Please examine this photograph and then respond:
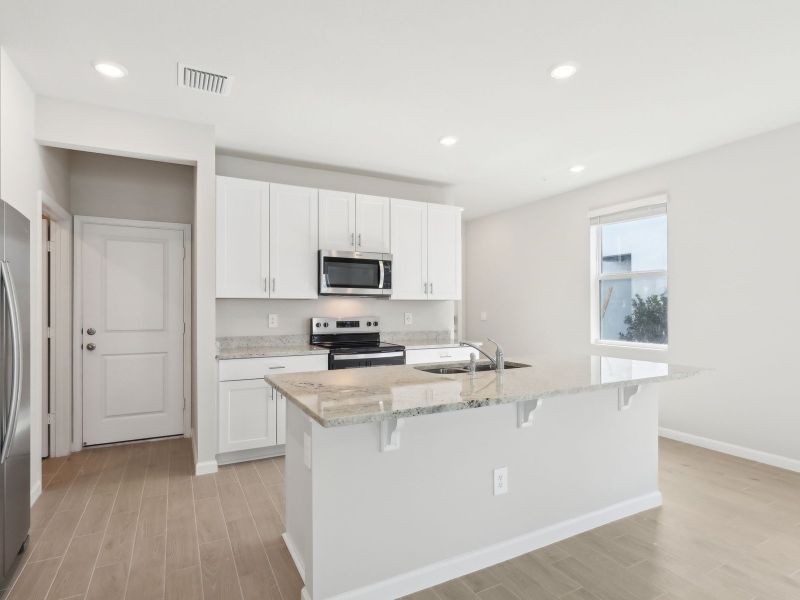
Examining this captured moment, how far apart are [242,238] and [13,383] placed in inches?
79.4

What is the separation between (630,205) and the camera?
4508 mm

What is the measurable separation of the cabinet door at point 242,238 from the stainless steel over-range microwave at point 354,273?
51cm

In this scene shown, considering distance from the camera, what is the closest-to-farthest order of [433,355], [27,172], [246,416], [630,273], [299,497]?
[299,497], [27,172], [246,416], [433,355], [630,273]

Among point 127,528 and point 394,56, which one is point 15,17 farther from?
point 127,528

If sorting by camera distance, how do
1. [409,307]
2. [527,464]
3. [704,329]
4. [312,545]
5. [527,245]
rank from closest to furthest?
[312,545]
[527,464]
[704,329]
[409,307]
[527,245]

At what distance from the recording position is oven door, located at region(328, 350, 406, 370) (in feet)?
12.5

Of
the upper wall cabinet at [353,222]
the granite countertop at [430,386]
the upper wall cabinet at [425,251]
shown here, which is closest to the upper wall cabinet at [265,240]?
the upper wall cabinet at [353,222]

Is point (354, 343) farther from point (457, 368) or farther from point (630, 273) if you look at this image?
point (630, 273)

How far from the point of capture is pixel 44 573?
2096 mm

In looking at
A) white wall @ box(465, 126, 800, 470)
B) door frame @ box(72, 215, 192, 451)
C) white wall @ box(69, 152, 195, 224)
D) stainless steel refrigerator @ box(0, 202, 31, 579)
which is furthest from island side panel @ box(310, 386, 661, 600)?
white wall @ box(69, 152, 195, 224)

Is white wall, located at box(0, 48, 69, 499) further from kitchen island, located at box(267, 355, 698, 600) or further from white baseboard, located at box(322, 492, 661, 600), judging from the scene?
white baseboard, located at box(322, 492, 661, 600)

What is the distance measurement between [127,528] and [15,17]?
2680mm

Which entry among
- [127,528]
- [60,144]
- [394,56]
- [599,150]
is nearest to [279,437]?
[127,528]

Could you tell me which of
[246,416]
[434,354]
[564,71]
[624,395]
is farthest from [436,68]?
[246,416]
